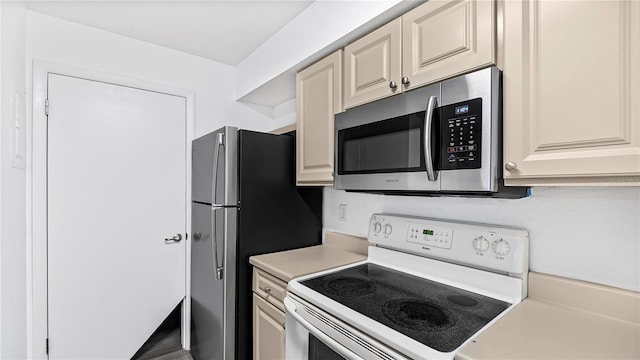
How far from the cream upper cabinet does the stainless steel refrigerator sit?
0.65 meters

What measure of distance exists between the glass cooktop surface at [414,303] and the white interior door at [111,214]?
1476mm

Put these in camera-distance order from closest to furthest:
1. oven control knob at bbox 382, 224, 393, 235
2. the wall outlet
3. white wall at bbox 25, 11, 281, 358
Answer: oven control knob at bbox 382, 224, 393, 235
white wall at bbox 25, 11, 281, 358
the wall outlet

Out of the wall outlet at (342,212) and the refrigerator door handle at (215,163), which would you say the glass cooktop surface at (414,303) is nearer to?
the wall outlet at (342,212)

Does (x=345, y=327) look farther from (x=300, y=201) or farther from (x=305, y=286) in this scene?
(x=300, y=201)

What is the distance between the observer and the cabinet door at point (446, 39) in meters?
1.00

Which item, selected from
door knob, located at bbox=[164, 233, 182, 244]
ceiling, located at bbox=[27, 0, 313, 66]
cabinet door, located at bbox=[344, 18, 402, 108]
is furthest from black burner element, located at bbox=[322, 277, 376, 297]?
ceiling, located at bbox=[27, 0, 313, 66]

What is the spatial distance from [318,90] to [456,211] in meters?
0.99

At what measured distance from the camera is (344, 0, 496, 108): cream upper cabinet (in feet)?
3.31

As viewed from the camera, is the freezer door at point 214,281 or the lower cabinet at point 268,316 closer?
the lower cabinet at point 268,316

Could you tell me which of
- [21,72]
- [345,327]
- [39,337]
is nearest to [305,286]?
[345,327]

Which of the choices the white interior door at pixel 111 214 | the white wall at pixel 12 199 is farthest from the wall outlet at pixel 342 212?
the white wall at pixel 12 199

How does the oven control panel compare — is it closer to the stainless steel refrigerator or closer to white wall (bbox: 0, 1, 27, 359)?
the stainless steel refrigerator

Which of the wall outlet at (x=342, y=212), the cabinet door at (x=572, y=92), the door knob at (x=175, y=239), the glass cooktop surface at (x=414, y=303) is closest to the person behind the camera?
the cabinet door at (x=572, y=92)

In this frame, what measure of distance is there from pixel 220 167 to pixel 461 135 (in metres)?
1.31
